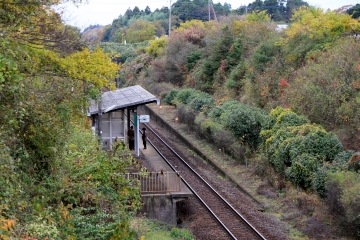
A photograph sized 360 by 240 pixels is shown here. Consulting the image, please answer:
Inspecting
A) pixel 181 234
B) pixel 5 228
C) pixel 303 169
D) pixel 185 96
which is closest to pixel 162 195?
pixel 181 234

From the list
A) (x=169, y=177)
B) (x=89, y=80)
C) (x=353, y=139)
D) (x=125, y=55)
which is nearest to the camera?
(x=89, y=80)

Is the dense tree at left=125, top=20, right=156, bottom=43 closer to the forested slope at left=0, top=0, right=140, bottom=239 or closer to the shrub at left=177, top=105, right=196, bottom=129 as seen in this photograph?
the shrub at left=177, top=105, right=196, bottom=129

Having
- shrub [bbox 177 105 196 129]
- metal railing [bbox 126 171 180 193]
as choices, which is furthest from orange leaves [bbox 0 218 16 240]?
shrub [bbox 177 105 196 129]

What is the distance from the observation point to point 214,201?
68.5ft

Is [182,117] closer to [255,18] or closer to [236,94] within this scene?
[236,94]

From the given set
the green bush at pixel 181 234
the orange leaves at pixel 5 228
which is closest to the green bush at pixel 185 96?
the green bush at pixel 181 234

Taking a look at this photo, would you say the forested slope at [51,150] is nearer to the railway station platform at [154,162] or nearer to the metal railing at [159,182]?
the metal railing at [159,182]

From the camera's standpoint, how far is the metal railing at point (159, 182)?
63.1 feet

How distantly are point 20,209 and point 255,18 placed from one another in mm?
40813

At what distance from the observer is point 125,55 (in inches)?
2844

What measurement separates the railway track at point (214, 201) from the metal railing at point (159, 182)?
1.43 m

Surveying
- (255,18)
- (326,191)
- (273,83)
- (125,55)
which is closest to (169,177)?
(326,191)

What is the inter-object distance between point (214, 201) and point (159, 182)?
2.56 m

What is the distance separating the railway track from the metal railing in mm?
1429
